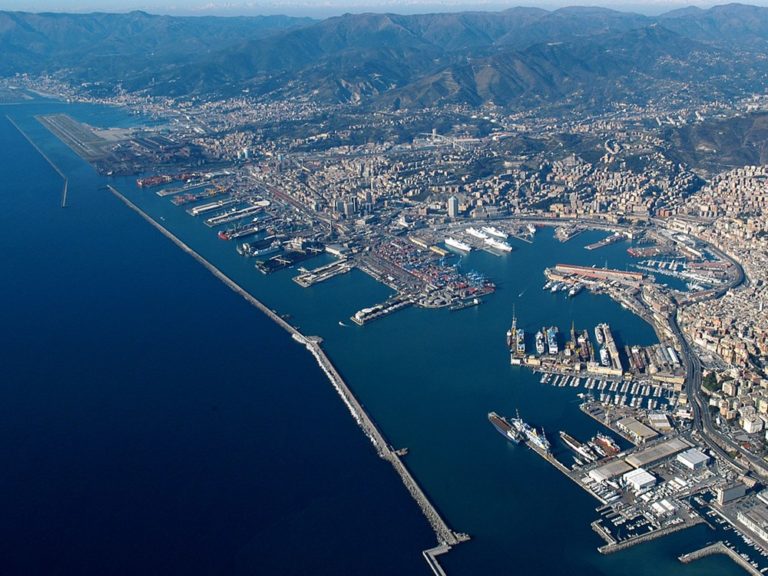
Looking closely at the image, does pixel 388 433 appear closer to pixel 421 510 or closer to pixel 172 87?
pixel 421 510

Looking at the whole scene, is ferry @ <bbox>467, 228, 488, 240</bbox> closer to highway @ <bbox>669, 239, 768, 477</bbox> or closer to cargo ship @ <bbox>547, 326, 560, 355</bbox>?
cargo ship @ <bbox>547, 326, 560, 355</bbox>

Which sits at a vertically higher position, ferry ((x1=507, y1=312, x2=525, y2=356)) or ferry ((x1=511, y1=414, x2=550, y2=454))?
ferry ((x1=507, y1=312, x2=525, y2=356))

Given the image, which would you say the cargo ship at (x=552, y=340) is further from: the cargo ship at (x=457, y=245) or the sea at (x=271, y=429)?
the cargo ship at (x=457, y=245)

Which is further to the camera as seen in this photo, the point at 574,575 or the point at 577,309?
the point at 577,309

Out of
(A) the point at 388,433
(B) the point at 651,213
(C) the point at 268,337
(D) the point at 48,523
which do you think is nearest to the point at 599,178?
(B) the point at 651,213

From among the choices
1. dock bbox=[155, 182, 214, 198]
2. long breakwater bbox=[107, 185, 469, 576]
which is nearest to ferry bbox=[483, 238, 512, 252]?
long breakwater bbox=[107, 185, 469, 576]
